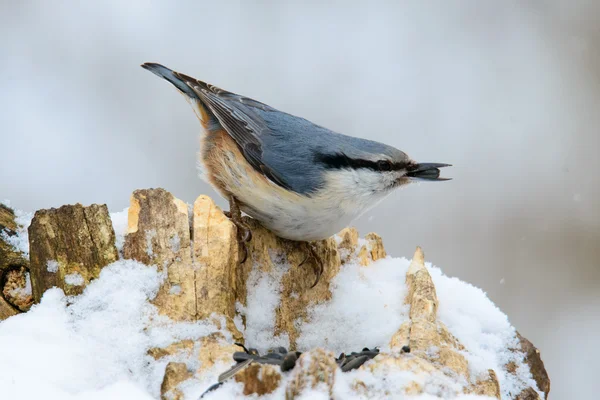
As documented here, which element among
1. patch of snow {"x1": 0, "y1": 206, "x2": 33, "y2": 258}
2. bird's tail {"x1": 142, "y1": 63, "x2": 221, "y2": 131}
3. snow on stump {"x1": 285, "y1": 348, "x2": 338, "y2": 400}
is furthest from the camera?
bird's tail {"x1": 142, "y1": 63, "x2": 221, "y2": 131}

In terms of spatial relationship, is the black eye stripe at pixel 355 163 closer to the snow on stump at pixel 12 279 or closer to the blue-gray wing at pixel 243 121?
the blue-gray wing at pixel 243 121

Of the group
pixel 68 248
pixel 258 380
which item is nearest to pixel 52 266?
pixel 68 248

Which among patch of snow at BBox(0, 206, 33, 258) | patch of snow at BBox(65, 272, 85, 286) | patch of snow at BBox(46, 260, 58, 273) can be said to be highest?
patch of snow at BBox(0, 206, 33, 258)

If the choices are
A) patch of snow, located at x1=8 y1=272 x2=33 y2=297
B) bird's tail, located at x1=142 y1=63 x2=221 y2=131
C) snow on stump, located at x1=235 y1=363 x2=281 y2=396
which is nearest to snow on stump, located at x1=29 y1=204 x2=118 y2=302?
patch of snow, located at x1=8 y1=272 x2=33 y2=297

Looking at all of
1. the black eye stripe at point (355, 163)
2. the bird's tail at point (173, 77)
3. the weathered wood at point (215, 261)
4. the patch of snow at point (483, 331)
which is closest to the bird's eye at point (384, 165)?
the black eye stripe at point (355, 163)

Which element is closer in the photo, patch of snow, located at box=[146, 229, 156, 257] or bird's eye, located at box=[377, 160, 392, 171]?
patch of snow, located at box=[146, 229, 156, 257]

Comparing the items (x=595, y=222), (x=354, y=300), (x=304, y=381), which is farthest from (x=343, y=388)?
(x=595, y=222)

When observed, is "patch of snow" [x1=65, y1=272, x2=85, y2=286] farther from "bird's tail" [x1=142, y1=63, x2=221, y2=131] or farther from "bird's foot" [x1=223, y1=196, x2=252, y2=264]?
"bird's tail" [x1=142, y1=63, x2=221, y2=131]

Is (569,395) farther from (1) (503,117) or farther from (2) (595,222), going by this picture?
(1) (503,117)
